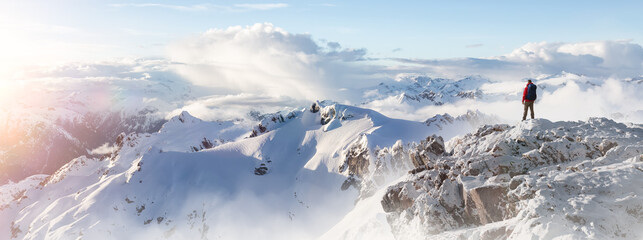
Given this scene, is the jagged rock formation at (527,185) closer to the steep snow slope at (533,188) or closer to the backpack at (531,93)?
the steep snow slope at (533,188)

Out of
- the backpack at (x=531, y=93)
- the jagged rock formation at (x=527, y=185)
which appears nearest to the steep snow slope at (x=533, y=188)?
the jagged rock formation at (x=527, y=185)

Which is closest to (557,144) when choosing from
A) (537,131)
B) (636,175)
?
(537,131)

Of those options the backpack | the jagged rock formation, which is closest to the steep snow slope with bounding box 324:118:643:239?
the jagged rock formation

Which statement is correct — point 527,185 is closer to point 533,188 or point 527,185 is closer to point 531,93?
point 533,188

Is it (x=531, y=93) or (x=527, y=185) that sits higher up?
(x=531, y=93)

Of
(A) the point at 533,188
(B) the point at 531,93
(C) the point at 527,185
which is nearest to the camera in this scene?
(A) the point at 533,188

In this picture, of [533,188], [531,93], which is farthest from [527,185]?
[531,93]

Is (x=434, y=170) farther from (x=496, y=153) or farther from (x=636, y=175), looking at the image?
(x=636, y=175)
